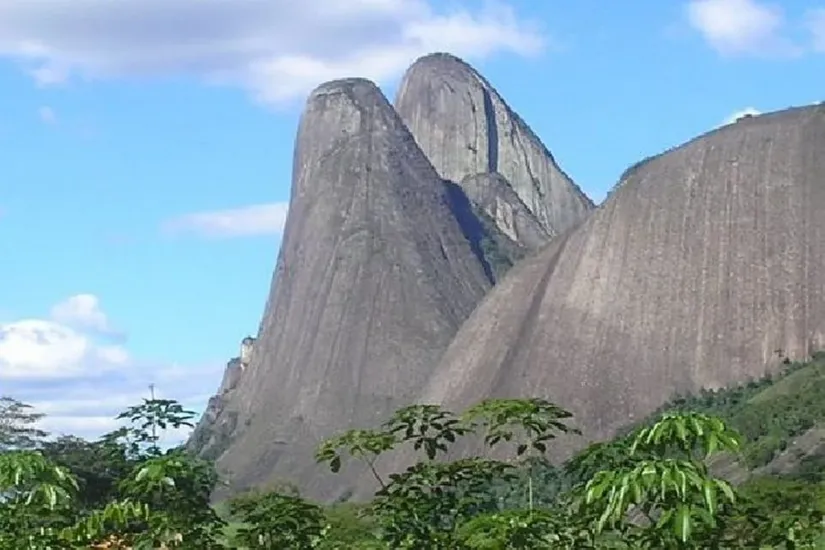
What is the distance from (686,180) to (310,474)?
1434 inches

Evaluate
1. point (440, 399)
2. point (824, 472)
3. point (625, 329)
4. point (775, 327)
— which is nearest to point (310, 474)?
point (440, 399)

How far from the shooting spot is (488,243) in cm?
14738

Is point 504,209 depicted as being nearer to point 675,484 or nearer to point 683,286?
point 683,286

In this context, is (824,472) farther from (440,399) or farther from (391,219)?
(391,219)

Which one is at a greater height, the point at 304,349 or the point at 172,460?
the point at 304,349

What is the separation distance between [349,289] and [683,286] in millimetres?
47926

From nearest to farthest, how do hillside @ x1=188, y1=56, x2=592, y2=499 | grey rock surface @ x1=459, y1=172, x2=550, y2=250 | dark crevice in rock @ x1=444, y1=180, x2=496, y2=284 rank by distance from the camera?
hillside @ x1=188, y1=56, x2=592, y2=499, dark crevice in rock @ x1=444, y1=180, x2=496, y2=284, grey rock surface @ x1=459, y1=172, x2=550, y2=250

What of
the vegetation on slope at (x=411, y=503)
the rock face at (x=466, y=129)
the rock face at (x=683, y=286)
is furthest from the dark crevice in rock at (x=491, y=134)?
the vegetation on slope at (x=411, y=503)

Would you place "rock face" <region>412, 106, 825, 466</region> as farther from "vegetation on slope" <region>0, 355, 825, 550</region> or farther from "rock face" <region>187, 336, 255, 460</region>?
"vegetation on slope" <region>0, 355, 825, 550</region>

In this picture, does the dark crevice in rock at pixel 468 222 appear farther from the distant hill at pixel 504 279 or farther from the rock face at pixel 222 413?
the rock face at pixel 222 413

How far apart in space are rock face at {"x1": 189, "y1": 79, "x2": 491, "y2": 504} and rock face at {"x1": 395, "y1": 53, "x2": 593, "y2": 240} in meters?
17.4

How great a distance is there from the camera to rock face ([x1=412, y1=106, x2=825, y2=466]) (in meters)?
85.6

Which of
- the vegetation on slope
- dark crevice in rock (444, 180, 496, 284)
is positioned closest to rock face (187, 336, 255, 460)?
dark crevice in rock (444, 180, 496, 284)

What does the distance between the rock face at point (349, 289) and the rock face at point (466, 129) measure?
17403mm
